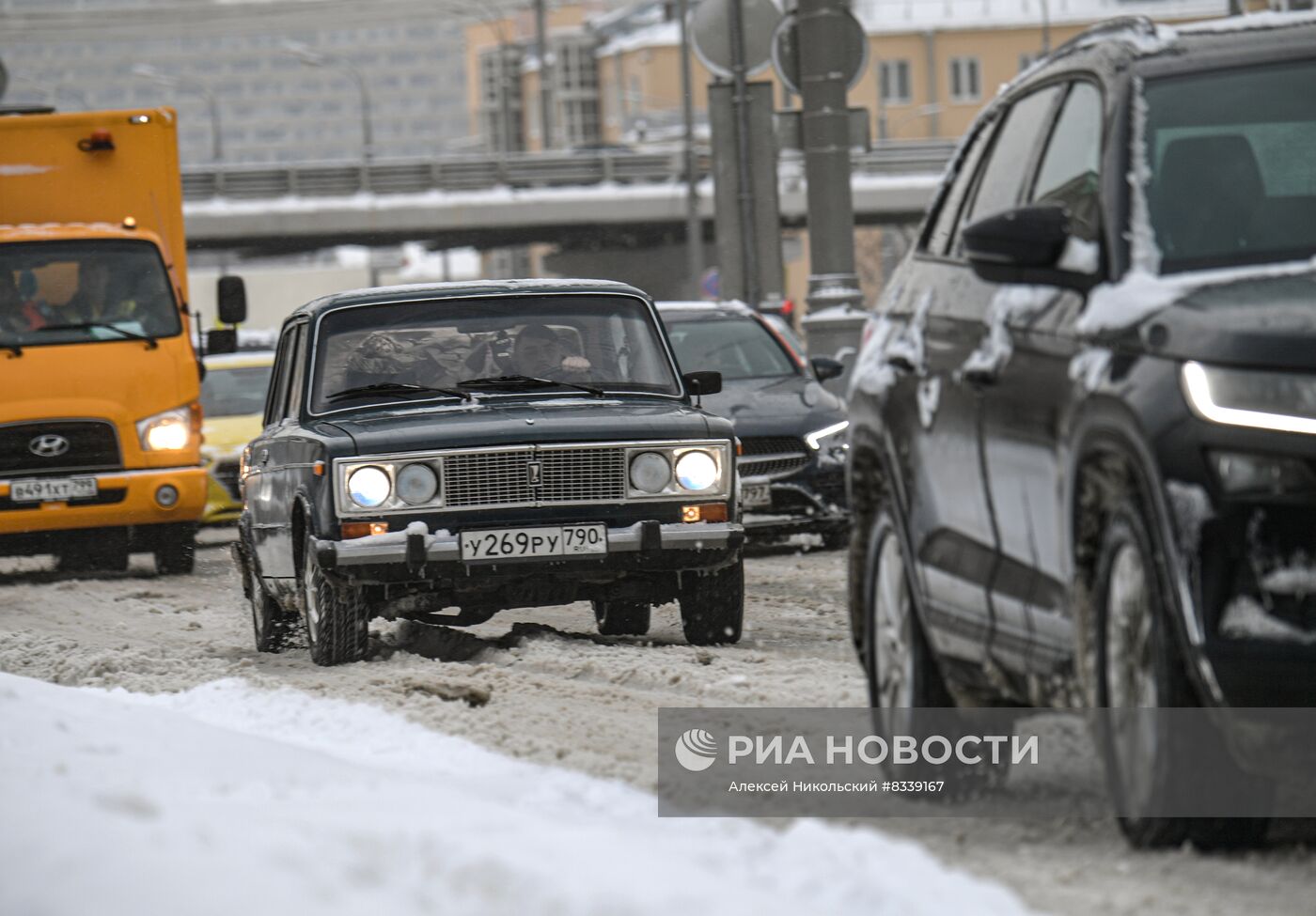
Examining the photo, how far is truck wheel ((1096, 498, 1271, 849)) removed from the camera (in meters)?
4.66

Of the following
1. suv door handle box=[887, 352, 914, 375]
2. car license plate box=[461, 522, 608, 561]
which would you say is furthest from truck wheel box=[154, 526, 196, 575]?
suv door handle box=[887, 352, 914, 375]

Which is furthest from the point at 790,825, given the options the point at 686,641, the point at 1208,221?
the point at 686,641

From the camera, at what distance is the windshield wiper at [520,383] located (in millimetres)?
10852

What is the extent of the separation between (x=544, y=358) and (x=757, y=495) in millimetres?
5108

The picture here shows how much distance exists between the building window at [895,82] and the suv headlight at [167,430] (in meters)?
87.6

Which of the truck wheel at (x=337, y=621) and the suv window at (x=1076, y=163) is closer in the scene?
the suv window at (x=1076, y=163)

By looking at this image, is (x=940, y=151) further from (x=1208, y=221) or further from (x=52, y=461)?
(x=1208, y=221)

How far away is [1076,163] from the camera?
224 inches

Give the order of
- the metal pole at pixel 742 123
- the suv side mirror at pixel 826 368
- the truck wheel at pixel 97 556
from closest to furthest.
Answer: the suv side mirror at pixel 826 368 → the truck wheel at pixel 97 556 → the metal pole at pixel 742 123

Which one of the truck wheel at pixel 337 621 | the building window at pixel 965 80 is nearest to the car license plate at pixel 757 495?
the truck wheel at pixel 337 621

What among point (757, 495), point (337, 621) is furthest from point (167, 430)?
point (337, 621)

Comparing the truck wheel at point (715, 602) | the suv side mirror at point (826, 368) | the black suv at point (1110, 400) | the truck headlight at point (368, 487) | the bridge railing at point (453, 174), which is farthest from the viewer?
the bridge railing at point (453, 174)

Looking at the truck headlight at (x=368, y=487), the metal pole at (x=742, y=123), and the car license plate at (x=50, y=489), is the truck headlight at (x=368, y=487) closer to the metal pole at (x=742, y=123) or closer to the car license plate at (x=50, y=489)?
the car license plate at (x=50, y=489)

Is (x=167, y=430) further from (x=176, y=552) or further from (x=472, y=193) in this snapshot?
(x=472, y=193)
